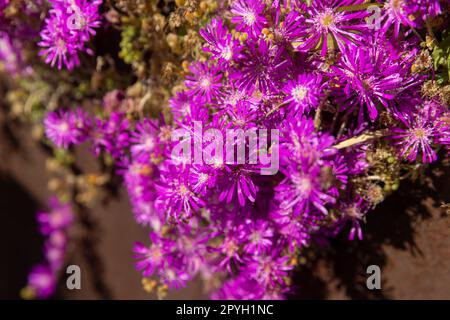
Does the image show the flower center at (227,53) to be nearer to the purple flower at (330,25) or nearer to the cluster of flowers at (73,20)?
the purple flower at (330,25)

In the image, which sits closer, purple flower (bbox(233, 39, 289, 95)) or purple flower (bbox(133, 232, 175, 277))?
purple flower (bbox(233, 39, 289, 95))

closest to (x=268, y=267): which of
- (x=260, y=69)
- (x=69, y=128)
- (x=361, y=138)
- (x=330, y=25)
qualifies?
(x=361, y=138)

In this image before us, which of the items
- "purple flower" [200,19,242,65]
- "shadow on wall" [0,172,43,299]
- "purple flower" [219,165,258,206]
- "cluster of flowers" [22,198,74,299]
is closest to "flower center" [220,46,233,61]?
"purple flower" [200,19,242,65]

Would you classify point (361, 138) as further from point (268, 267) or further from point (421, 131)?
point (268, 267)

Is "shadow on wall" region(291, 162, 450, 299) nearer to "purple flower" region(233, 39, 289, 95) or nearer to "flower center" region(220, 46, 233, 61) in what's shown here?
"purple flower" region(233, 39, 289, 95)

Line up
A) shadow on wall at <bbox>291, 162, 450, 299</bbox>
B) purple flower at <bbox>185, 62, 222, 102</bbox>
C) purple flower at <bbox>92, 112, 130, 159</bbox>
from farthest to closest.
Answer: purple flower at <bbox>92, 112, 130, 159</bbox>, shadow on wall at <bbox>291, 162, 450, 299</bbox>, purple flower at <bbox>185, 62, 222, 102</bbox>

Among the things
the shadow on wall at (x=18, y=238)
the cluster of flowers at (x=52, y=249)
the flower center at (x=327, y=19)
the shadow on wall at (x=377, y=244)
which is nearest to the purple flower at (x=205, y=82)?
the flower center at (x=327, y=19)
